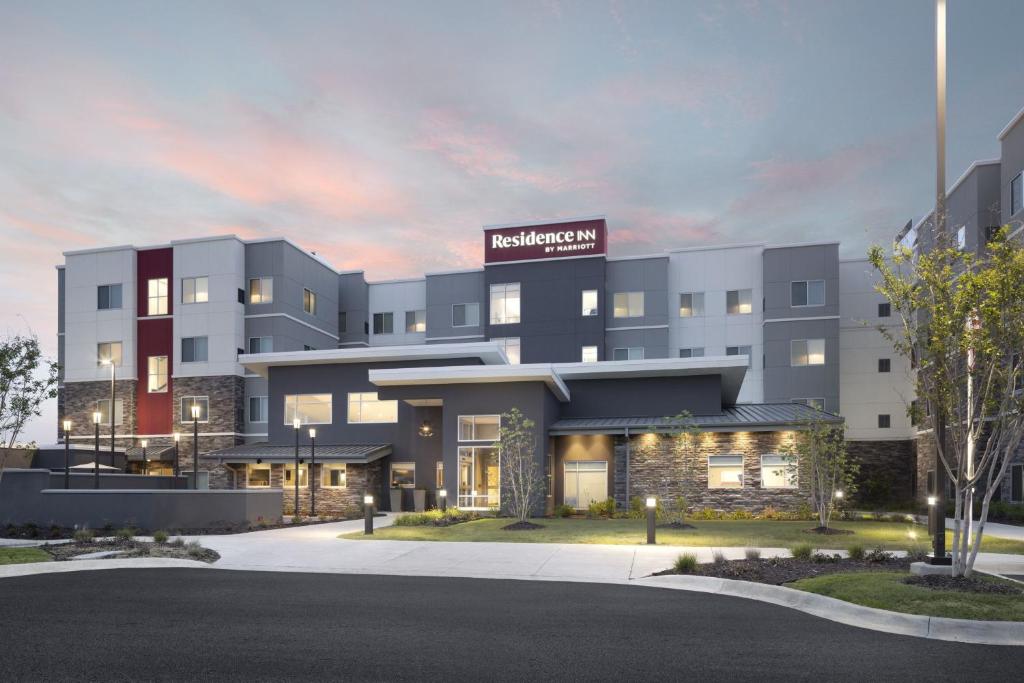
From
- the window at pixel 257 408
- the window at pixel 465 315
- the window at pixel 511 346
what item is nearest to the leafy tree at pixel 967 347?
the window at pixel 511 346

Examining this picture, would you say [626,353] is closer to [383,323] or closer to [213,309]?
[383,323]

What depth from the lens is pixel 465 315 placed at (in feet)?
171

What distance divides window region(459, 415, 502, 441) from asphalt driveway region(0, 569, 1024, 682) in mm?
17006

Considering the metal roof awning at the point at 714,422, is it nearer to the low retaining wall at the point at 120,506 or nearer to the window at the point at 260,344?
the low retaining wall at the point at 120,506

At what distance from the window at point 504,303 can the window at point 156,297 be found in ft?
63.8

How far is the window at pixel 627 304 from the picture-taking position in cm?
4875

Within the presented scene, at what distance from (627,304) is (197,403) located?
25936 millimetres

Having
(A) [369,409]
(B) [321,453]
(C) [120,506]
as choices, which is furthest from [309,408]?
(C) [120,506]

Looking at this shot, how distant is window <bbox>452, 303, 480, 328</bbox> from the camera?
51688 millimetres

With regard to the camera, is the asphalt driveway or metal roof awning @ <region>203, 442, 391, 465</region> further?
metal roof awning @ <region>203, 442, 391, 465</region>

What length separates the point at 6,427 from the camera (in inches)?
1037

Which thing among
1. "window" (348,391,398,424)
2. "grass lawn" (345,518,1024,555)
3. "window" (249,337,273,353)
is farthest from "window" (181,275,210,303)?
"grass lawn" (345,518,1024,555)

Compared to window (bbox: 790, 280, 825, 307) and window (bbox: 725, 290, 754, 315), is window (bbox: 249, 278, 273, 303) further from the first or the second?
window (bbox: 790, 280, 825, 307)

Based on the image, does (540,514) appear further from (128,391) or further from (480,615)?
(128,391)
